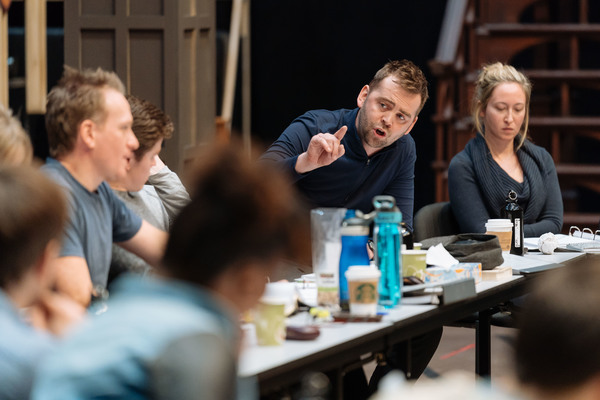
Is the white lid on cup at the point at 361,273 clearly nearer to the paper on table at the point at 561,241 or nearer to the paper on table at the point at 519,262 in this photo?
the paper on table at the point at 519,262

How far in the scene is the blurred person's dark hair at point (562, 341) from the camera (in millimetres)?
1148

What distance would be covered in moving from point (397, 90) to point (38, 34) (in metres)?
2.04

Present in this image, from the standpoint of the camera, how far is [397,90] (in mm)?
3398

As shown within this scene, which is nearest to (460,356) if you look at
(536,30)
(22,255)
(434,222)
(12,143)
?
(434,222)

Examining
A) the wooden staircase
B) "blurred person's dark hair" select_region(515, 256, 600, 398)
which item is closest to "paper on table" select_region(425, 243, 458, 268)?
"blurred person's dark hair" select_region(515, 256, 600, 398)

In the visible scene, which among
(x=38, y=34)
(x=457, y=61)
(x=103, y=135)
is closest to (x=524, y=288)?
(x=103, y=135)

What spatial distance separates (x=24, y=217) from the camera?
4.84ft

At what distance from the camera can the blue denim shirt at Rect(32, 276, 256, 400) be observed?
1.16 m

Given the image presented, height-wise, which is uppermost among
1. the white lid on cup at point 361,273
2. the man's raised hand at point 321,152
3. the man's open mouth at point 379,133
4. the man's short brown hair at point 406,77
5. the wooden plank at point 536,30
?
the wooden plank at point 536,30

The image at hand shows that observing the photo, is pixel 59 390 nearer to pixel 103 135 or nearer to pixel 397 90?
pixel 103 135

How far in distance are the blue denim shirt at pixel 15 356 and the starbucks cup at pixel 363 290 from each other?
→ 3.27 ft

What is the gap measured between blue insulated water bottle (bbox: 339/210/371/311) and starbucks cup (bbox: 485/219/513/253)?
1114 mm

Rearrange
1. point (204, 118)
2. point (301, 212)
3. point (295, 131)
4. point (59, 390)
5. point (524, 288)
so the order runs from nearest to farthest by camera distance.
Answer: point (59, 390) → point (301, 212) → point (524, 288) → point (295, 131) → point (204, 118)

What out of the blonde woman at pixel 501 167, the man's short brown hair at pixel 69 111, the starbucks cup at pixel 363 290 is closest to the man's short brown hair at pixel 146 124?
the man's short brown hair at pixel 69 111
